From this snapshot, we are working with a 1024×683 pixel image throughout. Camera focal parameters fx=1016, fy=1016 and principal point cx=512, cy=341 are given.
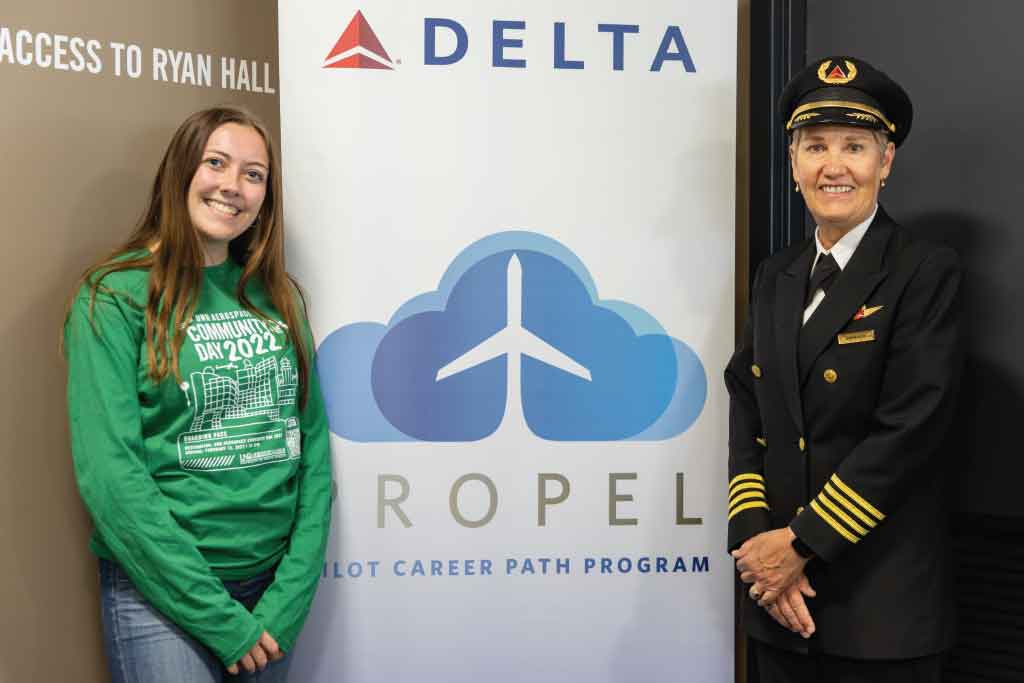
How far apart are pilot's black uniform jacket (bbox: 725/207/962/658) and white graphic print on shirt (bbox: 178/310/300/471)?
901 mm

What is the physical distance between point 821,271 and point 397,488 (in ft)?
3.27

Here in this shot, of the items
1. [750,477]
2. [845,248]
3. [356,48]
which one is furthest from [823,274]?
[356,48]

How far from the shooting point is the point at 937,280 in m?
1.72

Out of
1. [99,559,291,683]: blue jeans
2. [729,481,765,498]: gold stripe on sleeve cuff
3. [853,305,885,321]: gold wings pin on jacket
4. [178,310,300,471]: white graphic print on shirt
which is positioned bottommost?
[99,559,291,683]: blue jeans

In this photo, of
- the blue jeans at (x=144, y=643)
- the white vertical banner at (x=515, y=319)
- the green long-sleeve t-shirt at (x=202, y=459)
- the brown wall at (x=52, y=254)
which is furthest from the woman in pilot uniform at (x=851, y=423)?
the brown wall at (x=52, y=254)

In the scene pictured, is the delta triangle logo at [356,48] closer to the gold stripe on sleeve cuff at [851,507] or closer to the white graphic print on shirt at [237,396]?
the white graphic print on shirt at [237,396]

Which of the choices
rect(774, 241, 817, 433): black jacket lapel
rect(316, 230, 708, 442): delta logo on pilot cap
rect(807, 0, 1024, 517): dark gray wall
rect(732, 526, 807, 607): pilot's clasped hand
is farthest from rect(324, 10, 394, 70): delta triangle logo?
rect(732, 526, 807, 607): pilot's clasped hand

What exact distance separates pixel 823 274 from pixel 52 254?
1.48 m

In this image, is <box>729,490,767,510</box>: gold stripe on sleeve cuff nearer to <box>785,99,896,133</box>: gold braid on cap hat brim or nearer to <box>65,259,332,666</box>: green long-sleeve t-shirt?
<box>785,99,896,133</box>: gold braid on cap hat brim

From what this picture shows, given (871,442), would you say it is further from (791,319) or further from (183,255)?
(183,255)

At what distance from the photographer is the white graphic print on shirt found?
1.79 m

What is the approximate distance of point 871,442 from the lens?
1.70 metres

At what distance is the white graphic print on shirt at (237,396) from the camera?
179 cm

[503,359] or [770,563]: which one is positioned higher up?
[503,359]
